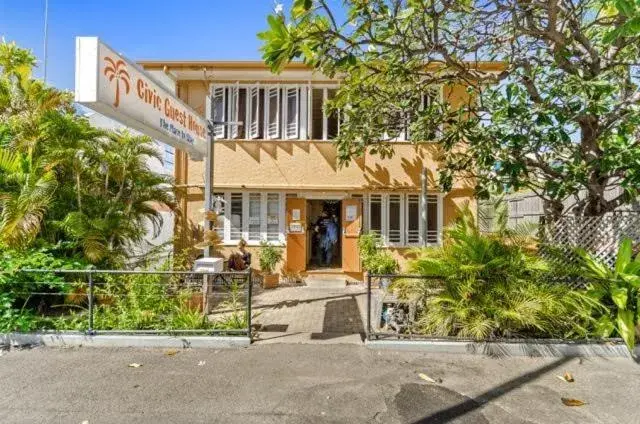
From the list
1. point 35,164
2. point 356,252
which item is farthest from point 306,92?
point 35,164

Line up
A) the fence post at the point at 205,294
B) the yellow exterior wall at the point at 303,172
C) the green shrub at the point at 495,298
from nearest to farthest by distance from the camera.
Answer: the green shrub at the point at 495,298 < the fence post at the point at 205,294 < the yellow exterior wall at the point at 303,172

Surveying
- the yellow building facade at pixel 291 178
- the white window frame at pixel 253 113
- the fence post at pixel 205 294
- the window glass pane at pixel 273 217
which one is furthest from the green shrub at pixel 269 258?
the fence post at pixel 205 294

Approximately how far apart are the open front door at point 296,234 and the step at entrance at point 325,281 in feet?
1.29

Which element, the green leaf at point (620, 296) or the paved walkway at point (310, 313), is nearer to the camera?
the green leaf at point (620, 296)

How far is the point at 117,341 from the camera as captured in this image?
520 cm

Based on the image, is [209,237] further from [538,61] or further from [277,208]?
[538,61]

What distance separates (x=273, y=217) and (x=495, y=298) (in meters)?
6.69

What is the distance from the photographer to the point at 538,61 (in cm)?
618

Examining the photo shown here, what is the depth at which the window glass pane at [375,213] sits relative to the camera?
1059 cm

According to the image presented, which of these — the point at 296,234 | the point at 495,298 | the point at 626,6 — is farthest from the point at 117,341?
the point at 626,6

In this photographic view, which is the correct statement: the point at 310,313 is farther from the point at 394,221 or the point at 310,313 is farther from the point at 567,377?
the point at 394,221

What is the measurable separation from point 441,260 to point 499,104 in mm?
2616

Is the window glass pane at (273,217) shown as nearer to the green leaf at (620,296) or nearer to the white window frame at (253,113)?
the white window frame at (253,113)

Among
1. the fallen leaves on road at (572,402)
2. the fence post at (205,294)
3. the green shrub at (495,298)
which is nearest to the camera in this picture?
the fallen leaves on road at (572,402)
